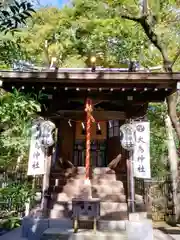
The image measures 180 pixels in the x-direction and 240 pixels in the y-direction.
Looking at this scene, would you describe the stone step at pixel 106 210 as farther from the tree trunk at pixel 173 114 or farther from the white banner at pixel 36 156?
the tree trunk at pixel 173 114

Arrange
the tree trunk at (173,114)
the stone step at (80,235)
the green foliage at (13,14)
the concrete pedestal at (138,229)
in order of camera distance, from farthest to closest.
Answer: the tree trunk at (173,114) < the concrete pedestal at (138,229) < the stone step at (80,235) < the green foliage at (13,14)

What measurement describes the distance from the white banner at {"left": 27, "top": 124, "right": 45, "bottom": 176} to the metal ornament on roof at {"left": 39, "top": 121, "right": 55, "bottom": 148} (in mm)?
116

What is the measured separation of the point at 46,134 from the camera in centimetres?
673

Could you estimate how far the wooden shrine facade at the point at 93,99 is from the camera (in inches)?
256

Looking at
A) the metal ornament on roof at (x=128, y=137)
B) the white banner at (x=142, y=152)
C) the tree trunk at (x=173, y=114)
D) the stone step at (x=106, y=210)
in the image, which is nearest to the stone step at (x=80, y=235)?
the stone step at (x=106, y=210)

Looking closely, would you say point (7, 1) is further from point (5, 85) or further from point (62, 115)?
point (62, 115)

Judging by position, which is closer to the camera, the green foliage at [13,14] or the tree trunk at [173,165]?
the green foliage at [13,14]

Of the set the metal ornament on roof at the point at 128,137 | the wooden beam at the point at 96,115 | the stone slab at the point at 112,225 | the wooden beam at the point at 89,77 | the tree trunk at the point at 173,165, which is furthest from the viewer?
the tree trunk at the point at 173,165

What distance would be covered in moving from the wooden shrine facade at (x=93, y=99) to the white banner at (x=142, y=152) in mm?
448

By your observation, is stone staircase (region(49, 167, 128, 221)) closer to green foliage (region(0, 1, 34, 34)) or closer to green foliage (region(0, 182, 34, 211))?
green foliage (region(0, 182, 34, 211))

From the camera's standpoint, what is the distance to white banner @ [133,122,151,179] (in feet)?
21.0

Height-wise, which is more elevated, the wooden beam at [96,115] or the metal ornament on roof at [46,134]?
the wooden beam at [96,115]

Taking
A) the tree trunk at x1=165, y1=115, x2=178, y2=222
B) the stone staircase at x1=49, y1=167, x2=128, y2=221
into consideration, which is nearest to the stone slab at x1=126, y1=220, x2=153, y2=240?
the stone staircase at x1=49, y1=167, x2=128, y2=221

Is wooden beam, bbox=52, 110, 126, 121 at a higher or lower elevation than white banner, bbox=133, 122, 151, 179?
higher
